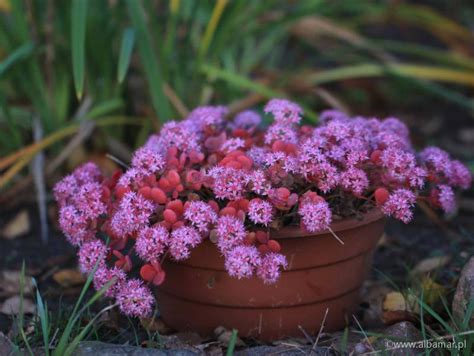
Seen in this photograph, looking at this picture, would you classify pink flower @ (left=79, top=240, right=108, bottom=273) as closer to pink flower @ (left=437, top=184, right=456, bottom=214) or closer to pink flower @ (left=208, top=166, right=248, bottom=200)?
pink flower @ (left=208, top=166, right=248, bottom=200)

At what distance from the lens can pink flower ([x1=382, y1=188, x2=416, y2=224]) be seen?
4.58ft

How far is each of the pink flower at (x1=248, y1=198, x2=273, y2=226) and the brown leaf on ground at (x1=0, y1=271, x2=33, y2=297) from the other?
0.77 metres

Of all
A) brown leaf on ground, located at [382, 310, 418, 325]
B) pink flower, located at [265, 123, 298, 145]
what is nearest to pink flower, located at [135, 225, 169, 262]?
pink flower, located at [265, 123, 298, 145]

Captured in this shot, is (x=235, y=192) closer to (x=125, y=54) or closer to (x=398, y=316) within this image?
(x=398, y=316)

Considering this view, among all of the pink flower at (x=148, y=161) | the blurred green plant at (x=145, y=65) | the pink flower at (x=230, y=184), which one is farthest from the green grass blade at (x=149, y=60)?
the pink flower at (x=230, y=184)

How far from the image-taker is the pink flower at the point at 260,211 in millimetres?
1322

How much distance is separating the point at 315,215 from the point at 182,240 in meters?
0.24

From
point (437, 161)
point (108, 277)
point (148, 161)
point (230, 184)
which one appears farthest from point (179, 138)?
point (437, 161)

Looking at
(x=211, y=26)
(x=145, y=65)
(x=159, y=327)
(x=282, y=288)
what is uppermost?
(x=211, y=26)

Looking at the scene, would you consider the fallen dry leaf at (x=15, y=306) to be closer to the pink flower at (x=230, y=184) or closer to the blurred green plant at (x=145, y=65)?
the blurred green plant at (x=145, y=65)

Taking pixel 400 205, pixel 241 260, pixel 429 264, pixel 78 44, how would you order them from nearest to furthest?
pixel 241 260 < pixel 400 205 < pixel 78 44 < pixel 429 264

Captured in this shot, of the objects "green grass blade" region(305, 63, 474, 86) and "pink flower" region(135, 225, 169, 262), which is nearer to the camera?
"pink flower" region(135, 225, 169, 262)

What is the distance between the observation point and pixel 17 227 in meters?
2.31

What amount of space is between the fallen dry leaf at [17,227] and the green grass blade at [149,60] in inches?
22.6
